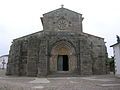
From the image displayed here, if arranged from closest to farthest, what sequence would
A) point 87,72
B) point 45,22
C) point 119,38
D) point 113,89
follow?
point 113,89 → point 119,38 → point 87,72 → point 45,22

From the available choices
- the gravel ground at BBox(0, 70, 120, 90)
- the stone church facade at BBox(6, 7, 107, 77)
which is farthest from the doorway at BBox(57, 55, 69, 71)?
the gravel ground at BBox(0, 70, 120, 90)

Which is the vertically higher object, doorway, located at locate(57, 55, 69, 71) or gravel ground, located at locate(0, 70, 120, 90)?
doorway, located at locate(57, 55, 69, 71)

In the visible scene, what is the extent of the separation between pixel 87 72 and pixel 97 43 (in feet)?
21.7

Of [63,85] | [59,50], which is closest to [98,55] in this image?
[59,50]

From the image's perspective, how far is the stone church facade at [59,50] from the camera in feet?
86.8

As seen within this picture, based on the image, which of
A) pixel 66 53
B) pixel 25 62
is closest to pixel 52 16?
pixel 66 53

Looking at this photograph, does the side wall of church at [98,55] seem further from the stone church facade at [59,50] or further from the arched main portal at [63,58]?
the arched main portal at [63,58]

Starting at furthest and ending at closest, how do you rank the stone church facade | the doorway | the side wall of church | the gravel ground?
the side wall of church → the doorway → the stone church facade → the gravel ground

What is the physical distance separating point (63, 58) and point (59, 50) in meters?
1.61

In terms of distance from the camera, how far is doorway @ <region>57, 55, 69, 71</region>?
28.5 metres

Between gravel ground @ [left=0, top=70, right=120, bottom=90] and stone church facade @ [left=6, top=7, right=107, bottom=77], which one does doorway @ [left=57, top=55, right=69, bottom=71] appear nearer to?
stone church facade @ [left=6, top=7, right=107, bottom=77]

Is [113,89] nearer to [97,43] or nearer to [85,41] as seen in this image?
Answer: [85,41]

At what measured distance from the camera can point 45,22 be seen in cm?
2973

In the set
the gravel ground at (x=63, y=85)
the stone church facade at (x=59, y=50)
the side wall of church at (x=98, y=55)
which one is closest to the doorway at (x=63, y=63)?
the stone church facade at (x=59, y=50)
